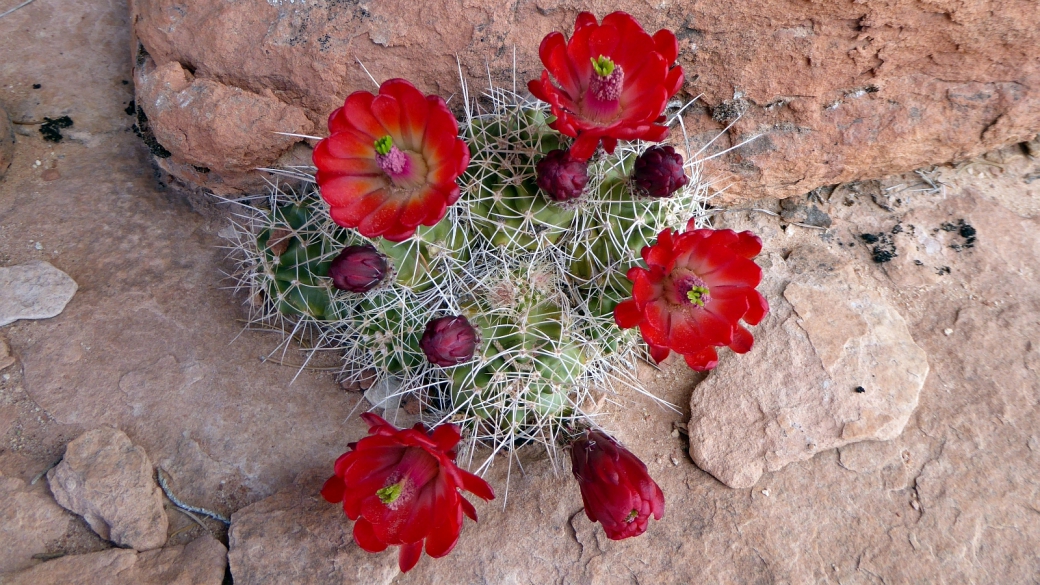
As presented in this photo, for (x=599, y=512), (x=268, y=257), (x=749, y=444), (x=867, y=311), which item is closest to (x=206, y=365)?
(x=268, y=257)

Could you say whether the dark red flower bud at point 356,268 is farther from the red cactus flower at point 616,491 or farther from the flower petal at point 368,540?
the red cactus flower at point 616,491

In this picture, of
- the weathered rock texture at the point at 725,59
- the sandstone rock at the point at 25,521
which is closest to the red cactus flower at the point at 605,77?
the weathered rock texture at the point at 725,59

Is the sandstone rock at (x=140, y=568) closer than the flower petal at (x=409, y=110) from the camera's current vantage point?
No

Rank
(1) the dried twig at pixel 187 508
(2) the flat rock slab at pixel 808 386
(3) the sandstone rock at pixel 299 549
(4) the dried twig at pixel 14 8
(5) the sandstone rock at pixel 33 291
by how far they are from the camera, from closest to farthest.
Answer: (3) the sandstone rock at pixel 299 549 → (1) the dried twig at pixel 187 508 → (2) the flat rock slab at pixel 808 386 → (5) the sandstone rock at pixel 33 291 → (4) the dried twig at pixel 14 8

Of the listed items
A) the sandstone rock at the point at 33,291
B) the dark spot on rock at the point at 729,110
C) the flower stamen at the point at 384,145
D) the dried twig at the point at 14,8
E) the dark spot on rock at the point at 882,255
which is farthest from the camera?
the dried twig at the point at 14,8

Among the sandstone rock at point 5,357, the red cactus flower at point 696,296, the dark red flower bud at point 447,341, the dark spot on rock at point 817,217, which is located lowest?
the dark spot on rock at point 817,217

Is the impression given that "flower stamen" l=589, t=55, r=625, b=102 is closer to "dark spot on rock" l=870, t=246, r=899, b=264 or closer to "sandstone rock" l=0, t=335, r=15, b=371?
"dark spot on rock" l=870, t=246, r=899, b=264

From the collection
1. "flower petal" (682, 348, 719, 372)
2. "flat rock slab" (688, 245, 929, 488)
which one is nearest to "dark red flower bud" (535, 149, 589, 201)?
"flower petal" (682, 348, 719, 372)
